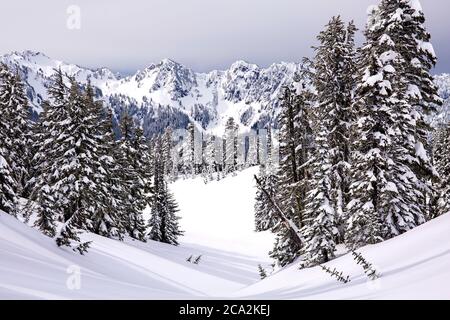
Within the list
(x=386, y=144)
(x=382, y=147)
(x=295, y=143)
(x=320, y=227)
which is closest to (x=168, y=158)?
(x=295, y=143)

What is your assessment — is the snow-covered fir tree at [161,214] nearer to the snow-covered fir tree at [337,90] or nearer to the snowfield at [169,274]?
the snowfield at [169,274]

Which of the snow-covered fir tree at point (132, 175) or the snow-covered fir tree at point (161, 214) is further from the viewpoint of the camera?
the snow-covered fir tree at point (161, 214)

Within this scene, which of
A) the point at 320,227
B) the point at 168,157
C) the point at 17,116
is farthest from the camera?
the point at 168,157

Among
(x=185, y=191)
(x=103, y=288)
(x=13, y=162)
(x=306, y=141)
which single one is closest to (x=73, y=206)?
(x=13, y=162)

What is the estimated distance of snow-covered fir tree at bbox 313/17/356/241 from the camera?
22.4 m

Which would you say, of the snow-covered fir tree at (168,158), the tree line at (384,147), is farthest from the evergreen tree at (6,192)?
the snow-covered fir tree at (168,158)

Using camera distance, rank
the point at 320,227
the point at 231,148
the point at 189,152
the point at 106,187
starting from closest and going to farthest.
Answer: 1. the point at 320,227
2. the point at 106,187
3. the point at 231,148
4. the point at 189,152

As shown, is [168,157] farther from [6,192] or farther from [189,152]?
[6,192]

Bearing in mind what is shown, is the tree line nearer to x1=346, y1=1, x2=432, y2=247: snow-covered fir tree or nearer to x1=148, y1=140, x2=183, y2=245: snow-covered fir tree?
x1=346, y1=1, x2=432, y2=247: snow-covered fir tree

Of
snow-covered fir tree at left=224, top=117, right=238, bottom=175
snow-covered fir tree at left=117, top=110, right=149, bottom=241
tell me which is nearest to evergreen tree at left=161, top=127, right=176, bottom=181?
snow-covered fir tree at left=224, top=117, right=238, bottom=175

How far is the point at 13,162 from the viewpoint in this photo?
31.6m

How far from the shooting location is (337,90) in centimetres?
2270

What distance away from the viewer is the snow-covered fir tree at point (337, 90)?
22.4m
